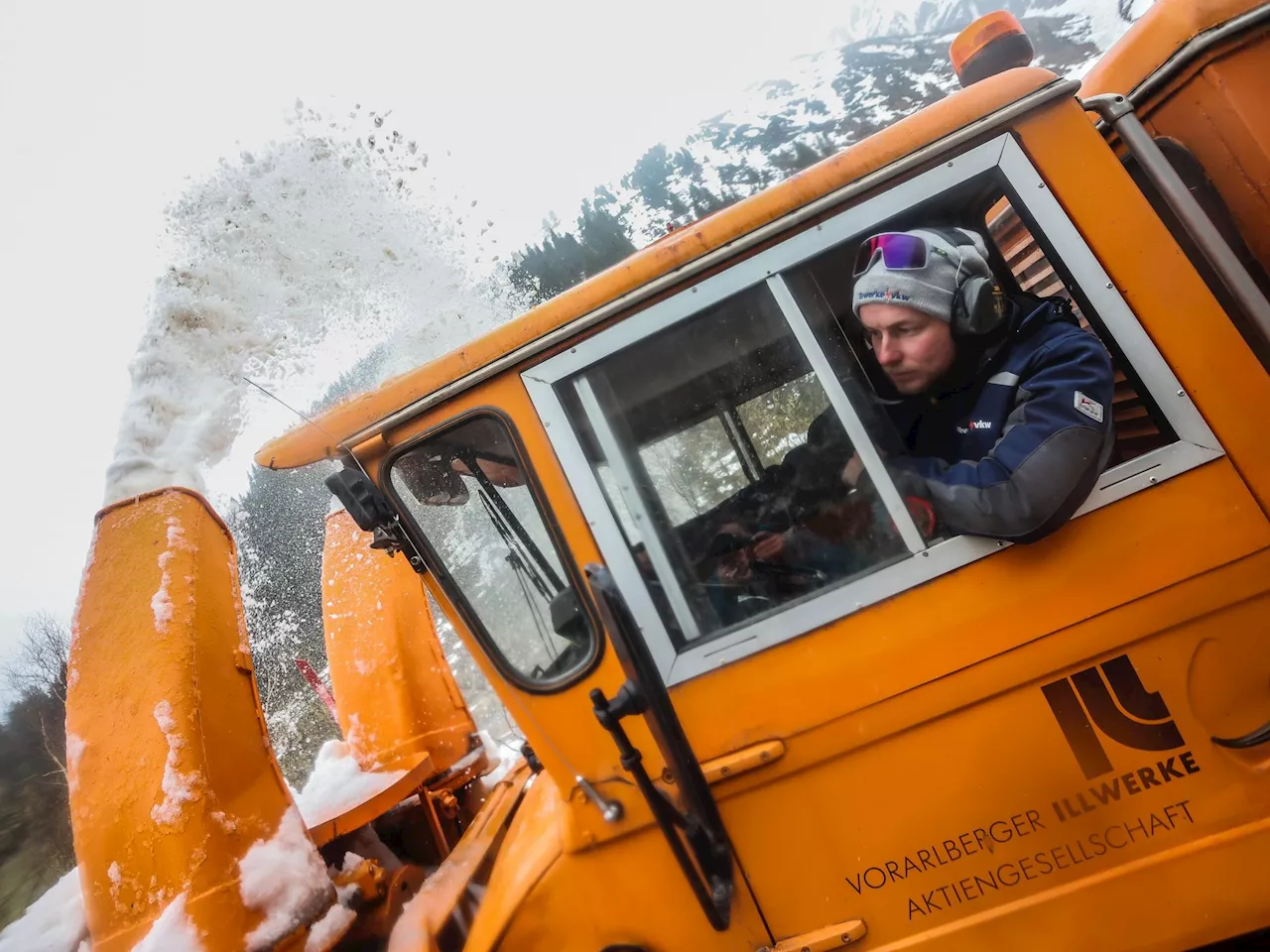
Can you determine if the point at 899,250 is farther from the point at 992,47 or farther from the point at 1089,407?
the point at 992,47

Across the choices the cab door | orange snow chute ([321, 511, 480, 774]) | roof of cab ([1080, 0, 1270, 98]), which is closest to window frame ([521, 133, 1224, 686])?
the cab door

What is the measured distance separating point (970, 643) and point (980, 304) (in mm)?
747

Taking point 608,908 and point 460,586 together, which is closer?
point 608,908

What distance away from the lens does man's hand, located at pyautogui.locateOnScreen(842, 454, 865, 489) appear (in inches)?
57.7

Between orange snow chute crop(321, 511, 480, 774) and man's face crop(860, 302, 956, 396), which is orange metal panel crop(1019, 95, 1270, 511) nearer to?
man's face crop(860, 302, 956, 396)

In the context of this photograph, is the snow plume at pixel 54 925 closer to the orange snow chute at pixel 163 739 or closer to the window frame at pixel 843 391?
the orange snow chute at pixel 163 739

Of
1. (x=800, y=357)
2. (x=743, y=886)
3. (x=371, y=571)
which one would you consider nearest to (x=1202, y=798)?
(x=743, y=886)

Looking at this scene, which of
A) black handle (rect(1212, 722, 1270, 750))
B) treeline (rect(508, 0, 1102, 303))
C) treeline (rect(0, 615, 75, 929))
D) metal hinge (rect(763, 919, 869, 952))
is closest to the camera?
black handle (rect(1212, 722, 1270, 750))

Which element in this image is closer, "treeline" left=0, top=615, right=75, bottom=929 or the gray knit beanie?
the gray knit beanie

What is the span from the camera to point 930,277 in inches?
58.2

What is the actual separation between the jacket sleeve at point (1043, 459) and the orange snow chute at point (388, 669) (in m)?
2.32

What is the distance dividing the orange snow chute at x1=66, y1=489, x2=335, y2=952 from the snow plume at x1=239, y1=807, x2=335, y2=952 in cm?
1

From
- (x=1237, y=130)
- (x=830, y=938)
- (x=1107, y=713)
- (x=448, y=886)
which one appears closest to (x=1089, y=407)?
(x=1107, y=713)

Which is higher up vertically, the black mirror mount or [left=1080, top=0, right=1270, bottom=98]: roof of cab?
[left=1080, top=0, right=1270, bottom=98]: roof of cab
